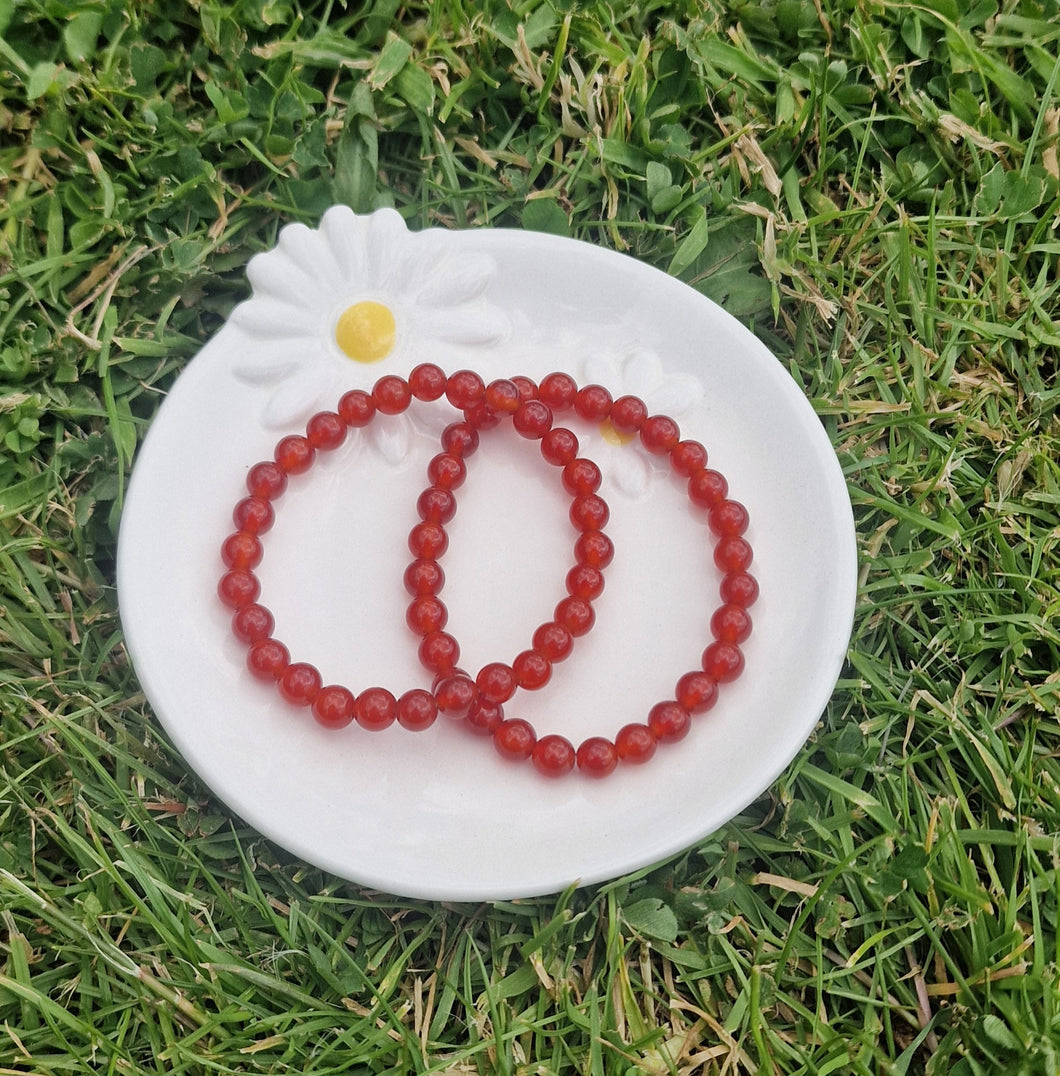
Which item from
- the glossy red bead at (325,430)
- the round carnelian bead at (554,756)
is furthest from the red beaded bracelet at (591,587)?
the glossy red bead at (325,430)

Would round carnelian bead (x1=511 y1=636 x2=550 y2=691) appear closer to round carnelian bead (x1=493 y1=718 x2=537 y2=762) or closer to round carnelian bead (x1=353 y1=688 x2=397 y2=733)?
round carnelian bead (x1=493 y1=718 x2=537 y2=762)

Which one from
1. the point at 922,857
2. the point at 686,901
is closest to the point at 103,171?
the point at 686,901

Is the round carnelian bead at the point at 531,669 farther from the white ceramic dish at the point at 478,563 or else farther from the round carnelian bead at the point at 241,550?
the round carnelian bead at the point at 241,550

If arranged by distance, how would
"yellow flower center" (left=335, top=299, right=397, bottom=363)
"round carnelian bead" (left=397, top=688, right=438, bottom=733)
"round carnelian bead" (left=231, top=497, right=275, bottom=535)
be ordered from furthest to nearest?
"yellow flower center" (left=335, top=299, right=397, bottom=363) → "round carnelian bead" (left=231, top=497, right=275, bottom=535) → "round carnelian bead" (left=397, top=688, right=438, bottom=733)

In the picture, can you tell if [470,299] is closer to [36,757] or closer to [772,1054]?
[36,757]

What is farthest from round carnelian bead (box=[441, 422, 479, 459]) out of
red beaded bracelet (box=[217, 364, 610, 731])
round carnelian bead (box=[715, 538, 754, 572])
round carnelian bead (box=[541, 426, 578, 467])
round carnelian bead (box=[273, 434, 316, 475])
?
round carnelian bead (box=[715, 538, 754, 572])

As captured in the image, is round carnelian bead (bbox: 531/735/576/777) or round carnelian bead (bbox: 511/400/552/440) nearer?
round carnelian bead (bbox: 531/735/576/777)
